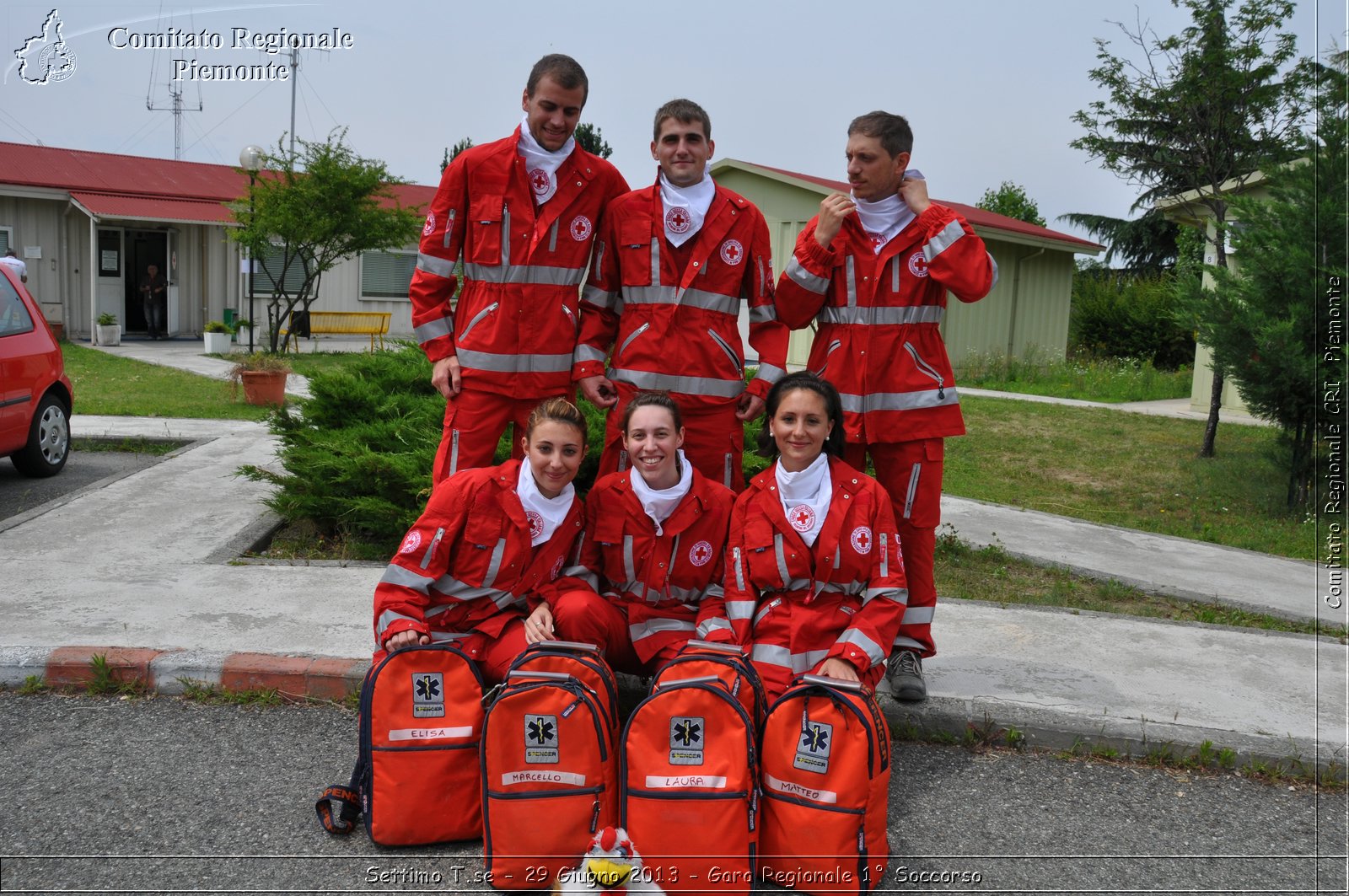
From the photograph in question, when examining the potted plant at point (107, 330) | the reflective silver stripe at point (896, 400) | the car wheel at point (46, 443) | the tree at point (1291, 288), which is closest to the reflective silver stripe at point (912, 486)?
the reflective silver stripe at point (896, 400)

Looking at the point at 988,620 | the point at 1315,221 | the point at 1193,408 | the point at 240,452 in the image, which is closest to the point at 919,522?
the point at 988,620

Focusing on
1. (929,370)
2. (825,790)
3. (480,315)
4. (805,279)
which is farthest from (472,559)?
(929,370)

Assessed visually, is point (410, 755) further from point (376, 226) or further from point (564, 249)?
point (376, 226)

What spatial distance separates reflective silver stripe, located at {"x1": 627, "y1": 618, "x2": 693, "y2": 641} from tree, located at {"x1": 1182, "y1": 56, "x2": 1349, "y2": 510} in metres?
6.55

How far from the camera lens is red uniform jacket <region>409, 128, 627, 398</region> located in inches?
167

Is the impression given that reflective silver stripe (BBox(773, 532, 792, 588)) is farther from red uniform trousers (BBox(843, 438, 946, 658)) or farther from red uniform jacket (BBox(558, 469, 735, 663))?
red uniform trousers (BBox(843, 438, 946, 658))

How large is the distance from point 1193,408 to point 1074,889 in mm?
14496

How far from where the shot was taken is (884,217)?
4242mm

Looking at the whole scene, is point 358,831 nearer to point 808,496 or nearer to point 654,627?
point 654,627

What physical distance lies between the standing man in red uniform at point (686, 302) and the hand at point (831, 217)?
0.97 feet

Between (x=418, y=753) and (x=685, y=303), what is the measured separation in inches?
79.4

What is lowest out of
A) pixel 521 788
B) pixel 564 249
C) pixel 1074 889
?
pixel 1074 889

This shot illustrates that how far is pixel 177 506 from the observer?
745 cm

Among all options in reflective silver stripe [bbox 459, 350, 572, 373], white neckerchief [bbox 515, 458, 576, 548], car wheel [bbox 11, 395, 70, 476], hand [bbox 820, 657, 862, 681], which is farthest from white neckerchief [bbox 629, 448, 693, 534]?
car wheel [bbox 11, 395, 70, 476]
